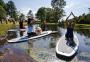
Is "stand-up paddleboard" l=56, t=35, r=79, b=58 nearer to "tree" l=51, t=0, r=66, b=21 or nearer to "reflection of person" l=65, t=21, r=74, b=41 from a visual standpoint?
"reflection of person" l=65, t=21, r=74, b=41

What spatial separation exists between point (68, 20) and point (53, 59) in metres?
7.55

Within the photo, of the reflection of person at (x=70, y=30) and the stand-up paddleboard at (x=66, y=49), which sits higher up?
the reflection of person at (x=70, y=30)

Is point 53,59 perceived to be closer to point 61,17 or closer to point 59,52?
point 59,52

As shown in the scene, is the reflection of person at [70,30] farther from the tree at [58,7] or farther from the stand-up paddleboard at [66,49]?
the tree at [58,7]

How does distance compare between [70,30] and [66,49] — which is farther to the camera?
[70,30]

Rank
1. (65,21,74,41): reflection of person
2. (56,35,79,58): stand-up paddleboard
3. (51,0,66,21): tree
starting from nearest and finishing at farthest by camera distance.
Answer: (56,35,79,58): stand-up paddleboard → (65,21,74,41): reflection of person → (51,0,66,21): tree

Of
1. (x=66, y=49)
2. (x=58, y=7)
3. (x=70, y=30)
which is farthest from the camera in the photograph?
(x=58, y=7)

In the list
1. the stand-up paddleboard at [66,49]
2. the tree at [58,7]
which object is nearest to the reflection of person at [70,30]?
the stand-up paddleboard at [66,49]

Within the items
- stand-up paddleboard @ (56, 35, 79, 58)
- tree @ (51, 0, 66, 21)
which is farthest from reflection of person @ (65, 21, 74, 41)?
tree @ (51, 0, 66, 21)

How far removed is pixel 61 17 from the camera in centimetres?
12175

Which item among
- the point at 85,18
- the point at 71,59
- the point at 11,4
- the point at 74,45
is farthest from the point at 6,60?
the point at 11,4

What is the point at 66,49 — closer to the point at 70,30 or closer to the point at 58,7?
the point at 70,30

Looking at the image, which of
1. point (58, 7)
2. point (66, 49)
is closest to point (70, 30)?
point (66, 49)

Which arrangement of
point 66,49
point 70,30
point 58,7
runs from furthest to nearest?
point 58,7 → point 70,30 → point 66,49
